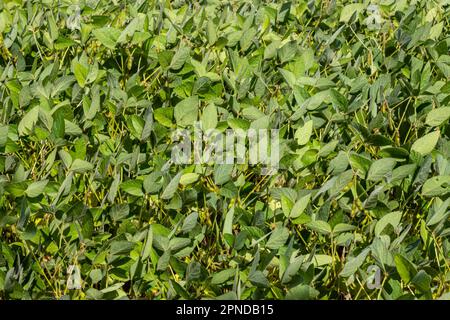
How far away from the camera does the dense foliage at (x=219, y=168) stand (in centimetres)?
180

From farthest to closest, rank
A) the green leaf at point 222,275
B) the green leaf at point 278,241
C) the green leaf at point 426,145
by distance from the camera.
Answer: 1. the green leaf at point 426,145
2. the green leaf at point 278,241
3. the green leaf at point 222,275

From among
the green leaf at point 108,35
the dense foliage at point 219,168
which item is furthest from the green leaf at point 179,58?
the green leaf at point 108,35

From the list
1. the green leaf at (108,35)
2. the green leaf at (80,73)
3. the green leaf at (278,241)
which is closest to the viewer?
the green leaf at (278,241)

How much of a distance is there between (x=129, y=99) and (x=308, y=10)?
1192 mm

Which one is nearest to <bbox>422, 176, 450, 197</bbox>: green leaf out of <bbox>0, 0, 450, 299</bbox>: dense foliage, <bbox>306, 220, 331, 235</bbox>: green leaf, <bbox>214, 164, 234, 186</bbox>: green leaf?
<bbox>0, 0, 450, 299</bbox>: dense foliage

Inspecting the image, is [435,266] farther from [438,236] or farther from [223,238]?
[223,238]

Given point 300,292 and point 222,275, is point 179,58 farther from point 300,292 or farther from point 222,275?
point 300,292

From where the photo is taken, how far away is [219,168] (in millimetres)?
1972

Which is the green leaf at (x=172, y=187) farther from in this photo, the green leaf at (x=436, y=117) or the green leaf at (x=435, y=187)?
the green leaf at (x=436, y=117)

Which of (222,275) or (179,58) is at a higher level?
(179,58)

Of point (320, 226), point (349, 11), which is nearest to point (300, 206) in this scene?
point (320, 226)

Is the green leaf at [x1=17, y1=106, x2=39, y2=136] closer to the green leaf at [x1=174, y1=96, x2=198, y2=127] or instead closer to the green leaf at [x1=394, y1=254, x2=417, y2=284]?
the green leaf at [x1=174, y1=96, x2=198, y2=127]

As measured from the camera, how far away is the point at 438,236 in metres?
1.87

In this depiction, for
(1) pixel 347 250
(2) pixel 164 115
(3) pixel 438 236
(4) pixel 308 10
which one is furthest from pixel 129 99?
(4) pixel 308 10
